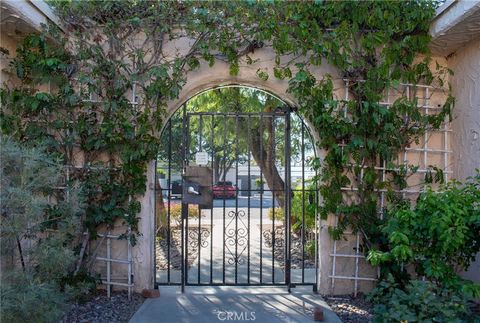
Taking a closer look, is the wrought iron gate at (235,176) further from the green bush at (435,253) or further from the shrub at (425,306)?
the shrub at (425,306)

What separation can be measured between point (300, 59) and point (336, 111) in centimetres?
76

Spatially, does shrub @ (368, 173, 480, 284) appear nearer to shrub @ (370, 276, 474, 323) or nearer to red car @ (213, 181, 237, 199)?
shrub @ (370, 276, 474, 323)

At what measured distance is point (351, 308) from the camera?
452 cm

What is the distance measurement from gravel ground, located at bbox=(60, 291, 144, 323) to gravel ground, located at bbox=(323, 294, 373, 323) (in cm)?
215

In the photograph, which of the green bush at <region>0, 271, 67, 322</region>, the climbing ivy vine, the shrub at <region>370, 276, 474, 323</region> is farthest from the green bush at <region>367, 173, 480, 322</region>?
the green bush at <region>0, 271, 67, 322</region>

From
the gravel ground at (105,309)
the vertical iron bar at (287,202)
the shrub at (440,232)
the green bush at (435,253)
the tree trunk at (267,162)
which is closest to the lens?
the green bush at (435,253)

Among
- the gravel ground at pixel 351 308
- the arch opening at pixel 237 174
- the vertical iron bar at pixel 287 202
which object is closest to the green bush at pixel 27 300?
the arch opening at pixel 237 174

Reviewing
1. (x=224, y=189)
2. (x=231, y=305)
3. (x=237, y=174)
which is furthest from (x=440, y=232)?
(x=224, y=189)

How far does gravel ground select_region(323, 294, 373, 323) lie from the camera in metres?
4.24

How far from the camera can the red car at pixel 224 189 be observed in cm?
520

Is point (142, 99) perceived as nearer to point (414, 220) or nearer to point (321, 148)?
point (321, 148)

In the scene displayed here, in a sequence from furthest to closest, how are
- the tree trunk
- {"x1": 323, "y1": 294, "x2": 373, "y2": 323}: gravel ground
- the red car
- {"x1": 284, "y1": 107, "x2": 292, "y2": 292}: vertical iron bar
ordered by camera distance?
the tree trunk
the red car
{"x1": 284, "y1": 107, "x2": 292, "y2": 292}: vertical iron bar
{"x1": 323, "y1": 294, "x2": 373, "y2": 323}: gravel ground

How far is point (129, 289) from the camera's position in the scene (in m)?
4.73

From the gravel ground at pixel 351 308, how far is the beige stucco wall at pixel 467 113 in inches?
49.1
